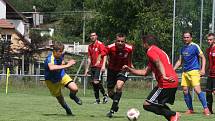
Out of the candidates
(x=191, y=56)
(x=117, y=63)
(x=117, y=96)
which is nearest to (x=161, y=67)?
Result: (x=117, y=96)

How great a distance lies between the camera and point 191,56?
14.8 m

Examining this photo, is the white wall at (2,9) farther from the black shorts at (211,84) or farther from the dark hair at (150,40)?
the dark hair at (150,40)

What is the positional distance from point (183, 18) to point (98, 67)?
11.9m

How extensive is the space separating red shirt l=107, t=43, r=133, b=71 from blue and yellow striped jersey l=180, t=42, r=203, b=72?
5.21ft

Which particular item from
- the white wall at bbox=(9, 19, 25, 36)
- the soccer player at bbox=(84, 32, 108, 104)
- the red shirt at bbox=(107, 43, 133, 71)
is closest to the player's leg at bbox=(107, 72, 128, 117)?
the red shirt at bbox=(107, 43, 133, 71)

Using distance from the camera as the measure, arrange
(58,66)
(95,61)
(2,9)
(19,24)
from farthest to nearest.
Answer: (19,24) → (2,9) → (95,61) → (58,66)

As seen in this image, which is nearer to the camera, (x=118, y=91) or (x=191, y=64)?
(x=118, y=91)

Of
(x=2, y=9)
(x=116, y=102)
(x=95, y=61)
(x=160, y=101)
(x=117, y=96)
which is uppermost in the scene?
(x=2, y=9)

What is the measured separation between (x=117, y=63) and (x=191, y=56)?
194 cm

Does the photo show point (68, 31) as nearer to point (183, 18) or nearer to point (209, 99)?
point (183, 18)

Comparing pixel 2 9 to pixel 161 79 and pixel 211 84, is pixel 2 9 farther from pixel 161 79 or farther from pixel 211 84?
pixel 161 79

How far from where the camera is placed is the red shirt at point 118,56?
46.0 ft

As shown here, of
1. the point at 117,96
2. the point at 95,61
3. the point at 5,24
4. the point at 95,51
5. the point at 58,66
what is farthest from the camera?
the point at 5,24

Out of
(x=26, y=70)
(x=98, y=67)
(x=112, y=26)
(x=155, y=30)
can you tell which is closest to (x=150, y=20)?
(x=155, y=30)
